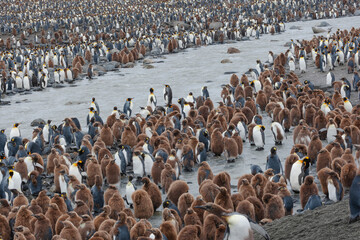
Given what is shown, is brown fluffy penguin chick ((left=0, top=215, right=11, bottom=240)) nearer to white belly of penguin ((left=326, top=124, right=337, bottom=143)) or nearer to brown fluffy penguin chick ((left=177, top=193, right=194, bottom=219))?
brown fluffy penguin chick ((left=177, top=193, right=194, bottom=219))

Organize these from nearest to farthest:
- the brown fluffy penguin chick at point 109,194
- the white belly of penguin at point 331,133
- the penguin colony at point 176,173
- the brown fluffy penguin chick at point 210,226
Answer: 1. the brown fluffy penguin chick at point 210,226
2. the penguin colony at point 176,173
3. the brown fluffy penguin chick at point 109,194
4. the white belly of penguin at point 331,133

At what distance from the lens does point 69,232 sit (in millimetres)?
6480

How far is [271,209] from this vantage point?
22.7 feet

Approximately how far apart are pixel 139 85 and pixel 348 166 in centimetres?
1399

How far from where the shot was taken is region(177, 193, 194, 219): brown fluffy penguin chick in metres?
7.23

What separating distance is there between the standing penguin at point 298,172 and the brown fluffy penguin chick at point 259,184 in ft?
2.73

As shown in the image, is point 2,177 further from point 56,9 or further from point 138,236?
point 56,9

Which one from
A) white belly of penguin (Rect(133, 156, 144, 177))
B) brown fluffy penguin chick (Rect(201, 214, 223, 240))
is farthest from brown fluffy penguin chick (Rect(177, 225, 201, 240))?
white belly of penguin (Rect(133, 156, 144, 177))

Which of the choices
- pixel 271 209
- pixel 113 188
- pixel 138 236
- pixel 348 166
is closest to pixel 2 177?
pixel 113 188

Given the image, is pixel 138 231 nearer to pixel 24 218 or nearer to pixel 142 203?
pixel 142 203

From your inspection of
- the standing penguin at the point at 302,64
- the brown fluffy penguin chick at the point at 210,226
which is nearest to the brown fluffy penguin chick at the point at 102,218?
the brown fluffy penguin chick at the point at 210,226

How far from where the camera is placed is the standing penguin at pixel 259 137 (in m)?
11.0

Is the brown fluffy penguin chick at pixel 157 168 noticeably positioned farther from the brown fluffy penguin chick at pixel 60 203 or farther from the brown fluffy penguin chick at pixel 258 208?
the brown fluffy penguin chick at pixel 258 208

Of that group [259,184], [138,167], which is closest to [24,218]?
[138,167]
